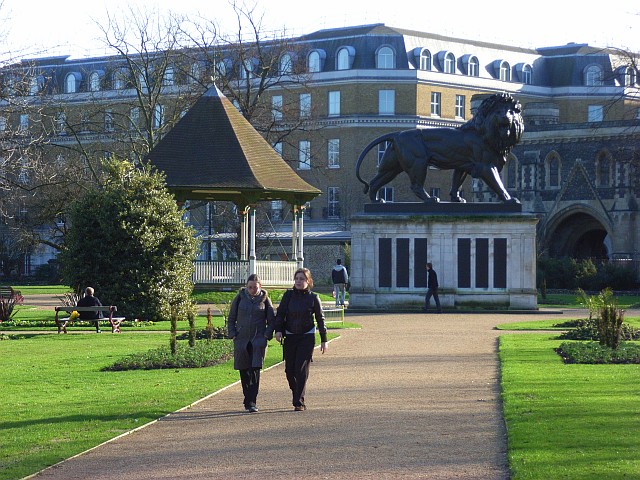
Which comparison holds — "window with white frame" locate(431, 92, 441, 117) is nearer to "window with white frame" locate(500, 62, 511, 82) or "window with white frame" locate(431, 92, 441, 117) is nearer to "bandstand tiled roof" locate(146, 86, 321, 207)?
"window with white frame" locate(500, 62, 511, 82)

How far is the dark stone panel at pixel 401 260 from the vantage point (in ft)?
141

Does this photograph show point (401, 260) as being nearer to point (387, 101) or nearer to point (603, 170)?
point (603, 170)

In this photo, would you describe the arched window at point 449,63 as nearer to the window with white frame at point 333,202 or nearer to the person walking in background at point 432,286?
the window with white frame at point 333,202

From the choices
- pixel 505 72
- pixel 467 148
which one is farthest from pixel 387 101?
pixel 467 148

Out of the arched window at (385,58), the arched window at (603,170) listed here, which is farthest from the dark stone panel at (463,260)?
the arched window at (385,58)

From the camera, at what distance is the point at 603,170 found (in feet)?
277

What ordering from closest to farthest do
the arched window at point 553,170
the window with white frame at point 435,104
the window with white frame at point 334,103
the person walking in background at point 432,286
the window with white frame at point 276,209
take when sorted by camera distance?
the person walking in background at point 432,286, the arched window at point 553,170, the window with white frame at point 276,209, the window with white frame at point 334,103, the window with white frame at point 435,104

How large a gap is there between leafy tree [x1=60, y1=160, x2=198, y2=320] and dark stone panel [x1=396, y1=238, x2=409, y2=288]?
26.5 feet

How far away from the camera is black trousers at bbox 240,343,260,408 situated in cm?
1631

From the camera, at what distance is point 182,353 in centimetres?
2278

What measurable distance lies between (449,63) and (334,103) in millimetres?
9480

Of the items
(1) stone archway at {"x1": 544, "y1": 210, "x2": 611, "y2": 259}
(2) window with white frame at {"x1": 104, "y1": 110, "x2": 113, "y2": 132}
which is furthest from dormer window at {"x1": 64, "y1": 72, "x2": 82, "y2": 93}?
(1) stone archway at {"x1": 544, "y1": 210, "x2": 611, "y2": 259}

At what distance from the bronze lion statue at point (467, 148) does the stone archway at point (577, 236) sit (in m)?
41.3

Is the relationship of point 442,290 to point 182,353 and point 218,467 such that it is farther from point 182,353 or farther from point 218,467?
point 218,467
